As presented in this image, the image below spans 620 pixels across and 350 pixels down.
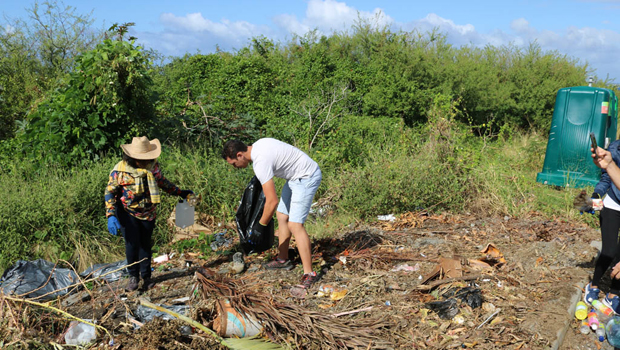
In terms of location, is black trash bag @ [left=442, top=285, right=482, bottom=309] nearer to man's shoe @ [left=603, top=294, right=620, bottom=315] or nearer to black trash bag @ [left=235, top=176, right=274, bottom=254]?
man's shoe @ [left=603, top=294, right=620, bottom=315]

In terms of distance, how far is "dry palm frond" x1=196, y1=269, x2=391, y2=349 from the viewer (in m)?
3.71

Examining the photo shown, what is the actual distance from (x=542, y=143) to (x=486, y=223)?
5.16m

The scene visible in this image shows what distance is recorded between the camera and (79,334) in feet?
12.5

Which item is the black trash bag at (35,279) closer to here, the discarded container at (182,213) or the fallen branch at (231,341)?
the discarded container at (182,213)

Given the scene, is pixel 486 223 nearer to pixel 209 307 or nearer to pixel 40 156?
pixel 209 307

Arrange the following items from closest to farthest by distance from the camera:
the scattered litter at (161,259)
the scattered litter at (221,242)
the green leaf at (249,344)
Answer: the green leaf at (249,344), the scattered litter at (161,259), the scattered litter at (221,242)

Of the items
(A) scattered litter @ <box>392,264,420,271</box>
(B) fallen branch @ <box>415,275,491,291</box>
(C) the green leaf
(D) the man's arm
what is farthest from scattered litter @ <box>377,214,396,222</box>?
(C) the green leaf

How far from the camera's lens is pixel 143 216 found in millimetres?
4637

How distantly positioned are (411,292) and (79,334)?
2.88 m

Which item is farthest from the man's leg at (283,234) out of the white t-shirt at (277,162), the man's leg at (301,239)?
the white t-shirt at (277,162)

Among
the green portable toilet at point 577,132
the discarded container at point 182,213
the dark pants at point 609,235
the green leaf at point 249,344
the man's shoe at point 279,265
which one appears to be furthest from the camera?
the green portable toilet at point 577,132

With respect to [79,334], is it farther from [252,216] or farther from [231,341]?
[252,216]

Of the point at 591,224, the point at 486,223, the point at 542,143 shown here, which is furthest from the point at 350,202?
the point at 542,143

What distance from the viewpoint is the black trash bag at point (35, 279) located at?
464 centimetres
